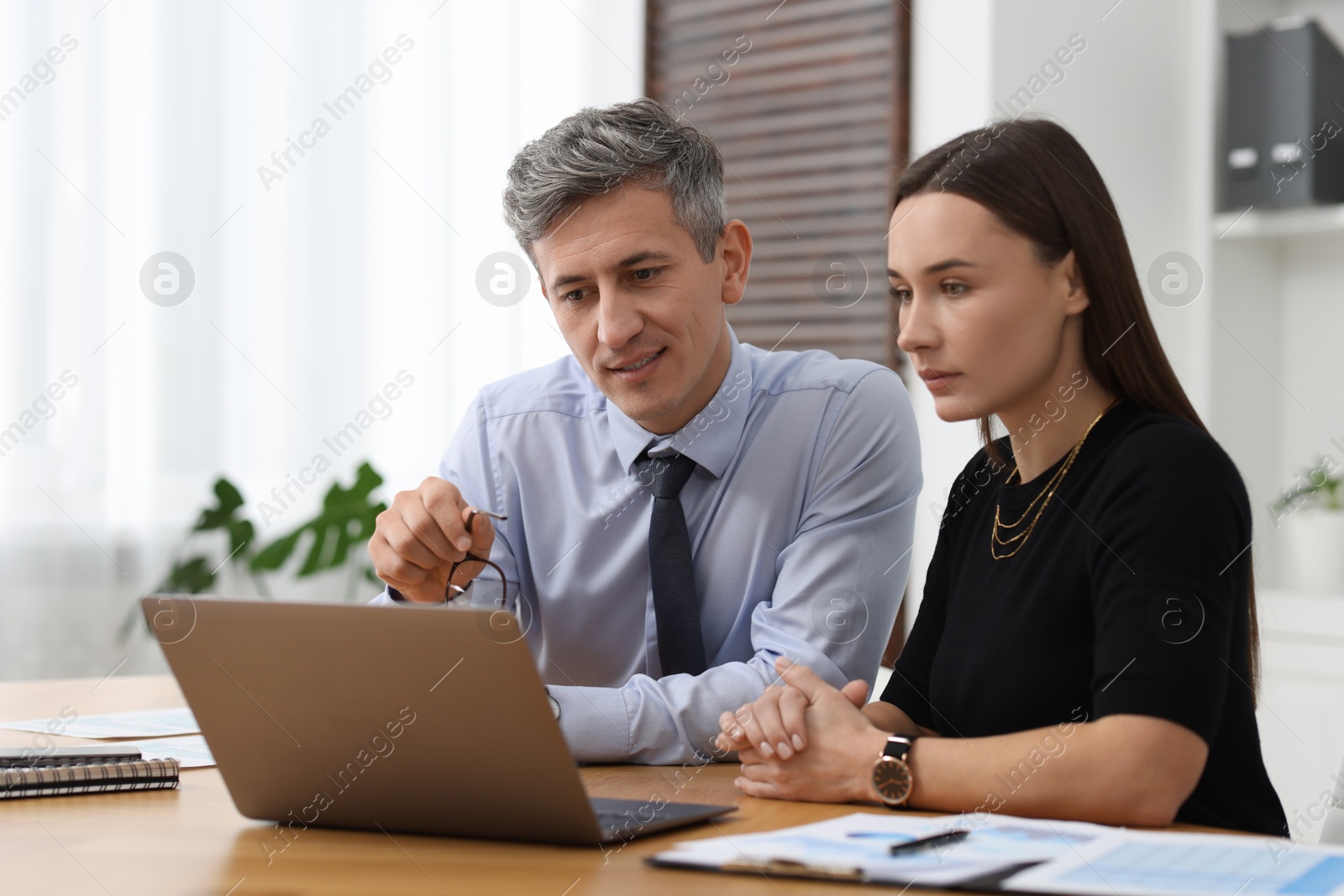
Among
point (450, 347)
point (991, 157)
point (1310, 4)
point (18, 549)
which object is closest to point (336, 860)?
A: point (991, 157)

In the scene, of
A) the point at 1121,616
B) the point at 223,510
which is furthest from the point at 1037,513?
the point at 223,510

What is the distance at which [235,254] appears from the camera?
2.88 m

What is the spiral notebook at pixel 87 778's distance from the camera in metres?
1.18

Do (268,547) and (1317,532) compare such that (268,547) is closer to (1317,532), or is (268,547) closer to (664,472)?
(664,472)

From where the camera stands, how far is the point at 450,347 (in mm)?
3275

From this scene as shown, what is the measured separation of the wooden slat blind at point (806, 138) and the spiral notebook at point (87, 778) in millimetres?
2023

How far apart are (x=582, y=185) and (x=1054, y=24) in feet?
5.30

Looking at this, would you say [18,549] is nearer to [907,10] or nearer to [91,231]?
[91,231]

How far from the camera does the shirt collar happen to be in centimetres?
171

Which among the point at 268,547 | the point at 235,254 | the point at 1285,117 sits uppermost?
the point at 1285,117

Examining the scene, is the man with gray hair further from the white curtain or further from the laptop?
the white curtain

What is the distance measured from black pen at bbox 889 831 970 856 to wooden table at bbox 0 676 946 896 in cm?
9

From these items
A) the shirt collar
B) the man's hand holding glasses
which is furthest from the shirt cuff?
the shirt collar

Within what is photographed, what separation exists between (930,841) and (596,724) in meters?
0.51
